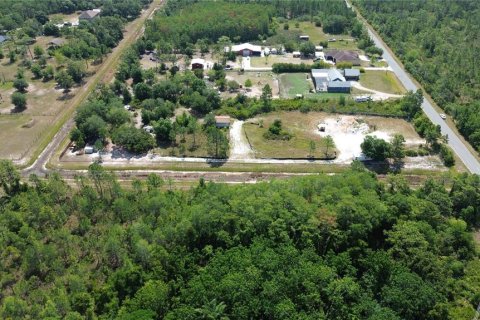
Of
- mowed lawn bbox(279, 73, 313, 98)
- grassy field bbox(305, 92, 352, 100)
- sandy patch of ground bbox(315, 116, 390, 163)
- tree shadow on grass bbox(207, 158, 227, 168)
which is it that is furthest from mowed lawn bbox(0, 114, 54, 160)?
grassy field bbox(305, 92, 352, 100)

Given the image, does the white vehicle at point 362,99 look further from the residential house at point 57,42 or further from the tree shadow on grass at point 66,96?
the residential house at point 57,42

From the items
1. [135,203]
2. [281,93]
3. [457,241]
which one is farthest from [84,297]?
[281,93]

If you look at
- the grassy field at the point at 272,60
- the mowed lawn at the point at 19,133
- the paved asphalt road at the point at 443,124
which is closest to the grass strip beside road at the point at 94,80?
the mowed lawn at the point at 19,133

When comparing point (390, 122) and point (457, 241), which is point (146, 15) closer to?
point (390, 122)

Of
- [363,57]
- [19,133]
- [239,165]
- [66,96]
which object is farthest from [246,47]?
[19,133]

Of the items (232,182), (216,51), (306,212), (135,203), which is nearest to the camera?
(306,212)

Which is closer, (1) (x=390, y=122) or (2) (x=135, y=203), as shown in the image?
(2) (x=135, y=203)

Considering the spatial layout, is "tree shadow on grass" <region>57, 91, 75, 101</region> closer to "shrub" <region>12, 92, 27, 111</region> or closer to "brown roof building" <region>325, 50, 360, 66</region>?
"shrub" <region>12, 92, 27, 111</region>

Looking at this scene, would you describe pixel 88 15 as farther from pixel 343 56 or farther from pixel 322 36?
pixel 343 56
